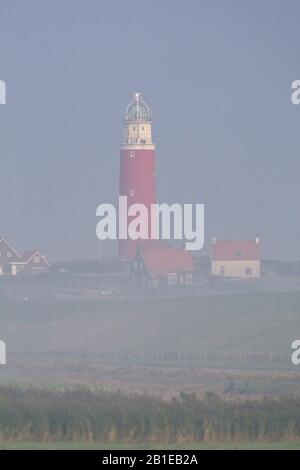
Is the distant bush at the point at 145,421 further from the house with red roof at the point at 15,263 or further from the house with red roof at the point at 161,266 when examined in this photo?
the house with red roof at the point at 15,263

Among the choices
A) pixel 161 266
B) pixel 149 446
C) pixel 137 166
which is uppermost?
pixel 137 166

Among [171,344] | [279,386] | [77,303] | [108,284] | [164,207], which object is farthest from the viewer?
[164,207]

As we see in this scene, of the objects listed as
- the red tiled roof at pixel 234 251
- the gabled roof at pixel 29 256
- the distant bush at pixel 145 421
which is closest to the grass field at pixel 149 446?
the distant bush at pixel 145 421

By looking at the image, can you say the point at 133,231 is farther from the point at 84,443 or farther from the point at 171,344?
the point at 84,443

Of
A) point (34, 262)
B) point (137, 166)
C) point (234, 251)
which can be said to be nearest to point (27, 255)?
point (34, 262)

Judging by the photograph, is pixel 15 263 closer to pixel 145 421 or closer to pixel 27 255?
pixel 27 255

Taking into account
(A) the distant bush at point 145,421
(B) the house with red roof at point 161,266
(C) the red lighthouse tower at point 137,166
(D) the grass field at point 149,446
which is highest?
(C) the red lighthouse tower at point 137,166

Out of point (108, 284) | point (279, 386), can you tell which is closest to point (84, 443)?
point (279, 386)
